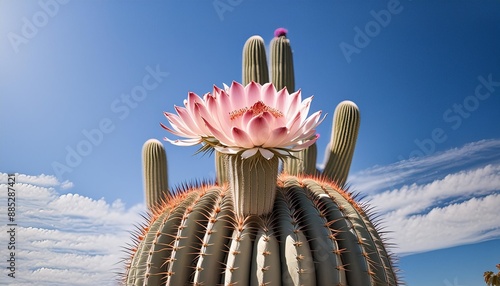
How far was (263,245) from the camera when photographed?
7.46 feet

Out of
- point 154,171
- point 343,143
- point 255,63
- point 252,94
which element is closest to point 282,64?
point 255,63

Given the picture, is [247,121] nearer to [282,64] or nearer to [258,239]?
[258,239]

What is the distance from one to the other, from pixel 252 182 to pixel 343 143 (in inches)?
101

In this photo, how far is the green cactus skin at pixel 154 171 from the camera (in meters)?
4.71

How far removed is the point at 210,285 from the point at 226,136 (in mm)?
727

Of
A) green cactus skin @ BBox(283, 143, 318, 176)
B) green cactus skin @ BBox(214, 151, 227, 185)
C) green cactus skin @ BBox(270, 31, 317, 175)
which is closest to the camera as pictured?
green cactus skin @ BBox(214, 151, 227, 185)

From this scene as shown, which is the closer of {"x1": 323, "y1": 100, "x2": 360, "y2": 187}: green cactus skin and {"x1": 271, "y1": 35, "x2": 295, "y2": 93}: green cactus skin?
{"x1": 323, "y1": 100, "x2": 360, "y2": 187}: green cactus skin

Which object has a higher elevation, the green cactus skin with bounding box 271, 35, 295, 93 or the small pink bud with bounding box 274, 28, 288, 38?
the small pink bud with bounding box 274, 28, 288, 38

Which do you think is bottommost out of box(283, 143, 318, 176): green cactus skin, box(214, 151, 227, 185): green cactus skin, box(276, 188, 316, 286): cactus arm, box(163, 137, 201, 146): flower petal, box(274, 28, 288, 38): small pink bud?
box(276, 188, 316, 286): cactus arm

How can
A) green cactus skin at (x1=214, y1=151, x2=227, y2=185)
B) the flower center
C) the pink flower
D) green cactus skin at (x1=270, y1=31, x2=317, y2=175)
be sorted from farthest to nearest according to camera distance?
green cactus skin at (x1=270, y1=31, x2=317, y2=175), green cactus skin at (x1=214, y1=151, x2=227, y2=185), the flower center, the pink flower

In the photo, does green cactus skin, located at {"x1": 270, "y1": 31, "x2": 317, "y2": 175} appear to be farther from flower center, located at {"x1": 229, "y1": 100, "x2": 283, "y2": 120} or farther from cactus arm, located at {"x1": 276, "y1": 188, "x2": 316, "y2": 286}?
cactus arm, located at {"x1": 276, "y1": 188, "x2": 316, "y2": 286}

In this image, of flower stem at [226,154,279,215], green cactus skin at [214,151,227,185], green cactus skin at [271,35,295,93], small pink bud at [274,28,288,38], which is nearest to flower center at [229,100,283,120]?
flower stem at [226,154,279,215]

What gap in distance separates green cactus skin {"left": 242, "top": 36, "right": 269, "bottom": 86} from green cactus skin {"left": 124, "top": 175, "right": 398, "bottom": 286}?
2.37 m

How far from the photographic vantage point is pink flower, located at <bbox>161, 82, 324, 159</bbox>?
2.16 m
